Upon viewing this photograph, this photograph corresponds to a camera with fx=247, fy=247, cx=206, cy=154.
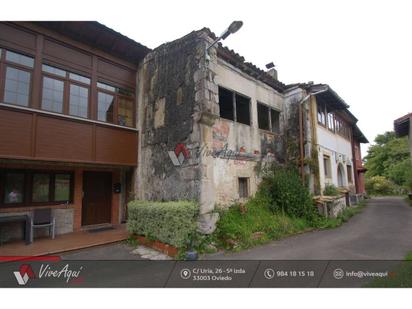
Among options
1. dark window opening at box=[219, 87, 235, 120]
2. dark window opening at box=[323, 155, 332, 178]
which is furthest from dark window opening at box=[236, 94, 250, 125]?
dark window opening at box=[323, 155, 332, 178]

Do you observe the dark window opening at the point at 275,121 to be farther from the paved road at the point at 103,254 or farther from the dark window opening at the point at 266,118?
the paved road at the point at 103,254

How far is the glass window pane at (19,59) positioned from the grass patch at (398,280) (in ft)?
30.6

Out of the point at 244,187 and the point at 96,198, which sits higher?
the point at 244,187

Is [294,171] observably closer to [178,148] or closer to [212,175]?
[212,175]

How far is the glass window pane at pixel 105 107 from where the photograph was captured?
8312 mm

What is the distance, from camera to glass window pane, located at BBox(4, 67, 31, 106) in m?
6.56

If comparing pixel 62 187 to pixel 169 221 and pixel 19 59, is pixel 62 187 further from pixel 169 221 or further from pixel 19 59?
pixel 169 221

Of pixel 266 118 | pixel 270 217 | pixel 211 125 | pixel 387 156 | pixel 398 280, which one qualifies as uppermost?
pixel 387 156

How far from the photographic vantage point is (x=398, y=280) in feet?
13.0

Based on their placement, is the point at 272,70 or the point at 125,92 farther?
the point at 272,70

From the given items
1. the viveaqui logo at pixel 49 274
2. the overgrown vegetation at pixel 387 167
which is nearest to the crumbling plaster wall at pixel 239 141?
the viveaqui logo at pixel 49 274

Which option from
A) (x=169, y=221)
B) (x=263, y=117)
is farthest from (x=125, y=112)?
(x=263, y=117)

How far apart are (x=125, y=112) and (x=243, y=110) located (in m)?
4.41

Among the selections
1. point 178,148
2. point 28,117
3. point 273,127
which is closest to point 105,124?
point 28,117
